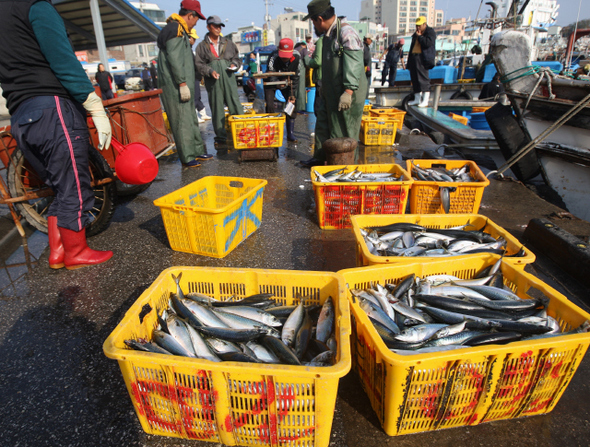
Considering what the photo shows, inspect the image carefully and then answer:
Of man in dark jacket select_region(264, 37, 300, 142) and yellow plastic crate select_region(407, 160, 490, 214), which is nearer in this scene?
yellow plastic crate select_region(407, 160, 490, 214)

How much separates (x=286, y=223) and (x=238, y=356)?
2686mm

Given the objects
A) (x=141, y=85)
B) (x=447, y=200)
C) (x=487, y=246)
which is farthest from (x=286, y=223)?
(x=141, y=85)

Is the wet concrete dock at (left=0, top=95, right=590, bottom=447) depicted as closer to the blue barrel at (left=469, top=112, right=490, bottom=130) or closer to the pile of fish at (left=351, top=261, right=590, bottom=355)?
the pile of fish at (left=351, top=261, right=590, bottom=355)

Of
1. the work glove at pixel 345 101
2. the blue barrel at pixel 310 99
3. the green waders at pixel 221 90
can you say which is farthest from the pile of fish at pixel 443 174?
the blue barrel at pixel 310 99

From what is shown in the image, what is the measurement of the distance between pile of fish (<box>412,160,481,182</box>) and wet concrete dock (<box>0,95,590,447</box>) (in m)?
0.68

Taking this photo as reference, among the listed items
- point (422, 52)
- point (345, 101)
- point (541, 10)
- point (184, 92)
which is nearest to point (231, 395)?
point (345, 101)

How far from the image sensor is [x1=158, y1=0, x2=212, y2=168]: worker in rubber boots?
5492mm

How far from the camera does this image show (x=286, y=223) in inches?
170

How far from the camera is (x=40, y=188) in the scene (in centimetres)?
399

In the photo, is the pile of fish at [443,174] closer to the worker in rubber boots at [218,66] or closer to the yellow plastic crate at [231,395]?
the yellow plastic crate at [231,395]

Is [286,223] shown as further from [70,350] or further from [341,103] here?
[70,350]

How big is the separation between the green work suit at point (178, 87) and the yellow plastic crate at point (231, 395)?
16.2ft

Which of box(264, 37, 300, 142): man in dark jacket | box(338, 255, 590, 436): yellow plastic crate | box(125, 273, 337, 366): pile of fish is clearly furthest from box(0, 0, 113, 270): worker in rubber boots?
box(264, 37, 300, 142): man in dark jacket

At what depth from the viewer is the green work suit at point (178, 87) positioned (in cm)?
557
